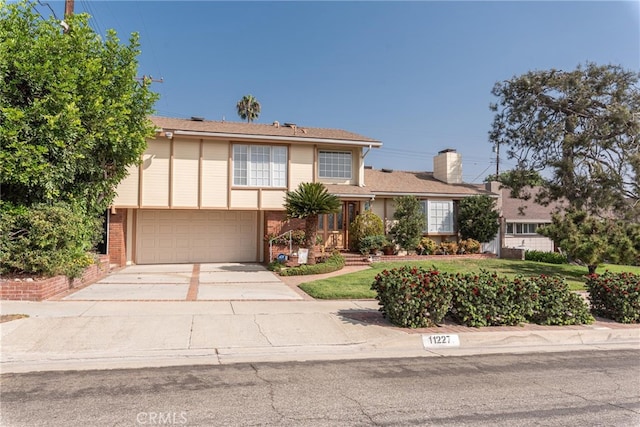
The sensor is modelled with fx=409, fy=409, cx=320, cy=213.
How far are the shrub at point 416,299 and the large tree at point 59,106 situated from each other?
28.8 ft

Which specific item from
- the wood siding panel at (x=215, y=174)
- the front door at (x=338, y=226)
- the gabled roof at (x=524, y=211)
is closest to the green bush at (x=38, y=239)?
the wood siding panel at (x=215, y=174)

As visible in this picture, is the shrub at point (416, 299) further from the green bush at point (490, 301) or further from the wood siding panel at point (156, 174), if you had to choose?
the wood siding panel at point (156, 174)

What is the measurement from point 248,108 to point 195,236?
28.0m

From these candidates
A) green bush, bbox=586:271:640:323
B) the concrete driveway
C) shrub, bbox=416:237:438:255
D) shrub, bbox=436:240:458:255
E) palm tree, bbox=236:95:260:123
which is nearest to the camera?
green bush, bbox=586:271:640:323

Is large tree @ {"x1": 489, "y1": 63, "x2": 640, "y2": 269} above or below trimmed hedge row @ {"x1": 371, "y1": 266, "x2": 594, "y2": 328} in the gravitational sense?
above

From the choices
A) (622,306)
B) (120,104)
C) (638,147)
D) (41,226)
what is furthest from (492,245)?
(41,226)

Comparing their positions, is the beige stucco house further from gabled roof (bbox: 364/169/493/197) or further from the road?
the road

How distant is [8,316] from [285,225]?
11049mm

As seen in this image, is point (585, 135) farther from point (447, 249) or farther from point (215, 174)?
point (215, 174)

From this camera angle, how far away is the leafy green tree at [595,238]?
610 inches

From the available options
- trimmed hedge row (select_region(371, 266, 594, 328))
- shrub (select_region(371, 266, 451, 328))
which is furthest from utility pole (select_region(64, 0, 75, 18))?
shrub (select_region(371, 266, 451, 328))

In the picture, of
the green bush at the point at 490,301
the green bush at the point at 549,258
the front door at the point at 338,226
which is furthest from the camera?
the green bush at the point at 549,258

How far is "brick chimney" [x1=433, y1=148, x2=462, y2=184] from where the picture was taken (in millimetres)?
23328

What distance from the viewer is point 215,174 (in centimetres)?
1725
